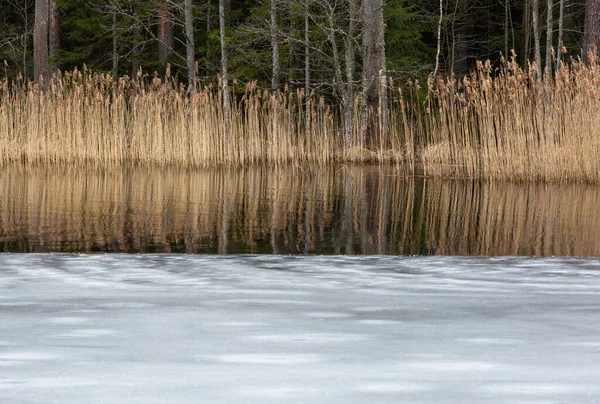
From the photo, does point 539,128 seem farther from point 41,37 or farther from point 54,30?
point 54,30

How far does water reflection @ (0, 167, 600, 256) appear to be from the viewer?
512 centimetres

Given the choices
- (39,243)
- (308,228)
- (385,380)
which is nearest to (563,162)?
(308,228)

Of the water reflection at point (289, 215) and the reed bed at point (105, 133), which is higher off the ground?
the reed bed at point (105, 133)

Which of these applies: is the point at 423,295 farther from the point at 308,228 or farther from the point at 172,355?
the point at 308,228

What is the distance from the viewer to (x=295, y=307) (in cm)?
334

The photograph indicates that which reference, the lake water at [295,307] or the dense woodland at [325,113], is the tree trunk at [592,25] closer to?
the dense woodland at [325,113]

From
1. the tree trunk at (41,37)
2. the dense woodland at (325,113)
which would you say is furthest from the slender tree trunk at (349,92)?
the tree trunk at (41,37)

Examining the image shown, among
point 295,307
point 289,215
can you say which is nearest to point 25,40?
point 289,215

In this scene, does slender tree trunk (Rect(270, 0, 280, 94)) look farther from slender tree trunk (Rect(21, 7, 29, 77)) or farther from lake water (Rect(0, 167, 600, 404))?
lake water (Rect(0, 167, 600, 404))

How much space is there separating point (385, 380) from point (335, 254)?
7.58ft

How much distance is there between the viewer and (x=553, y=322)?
3.18 m

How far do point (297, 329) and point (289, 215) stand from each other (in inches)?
142

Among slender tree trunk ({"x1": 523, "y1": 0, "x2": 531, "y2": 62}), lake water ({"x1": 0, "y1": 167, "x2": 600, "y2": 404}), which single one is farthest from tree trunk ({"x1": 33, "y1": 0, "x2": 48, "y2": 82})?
lake water ({"x1": 0, "y1": 167, "x2": 600, "y2": 404})

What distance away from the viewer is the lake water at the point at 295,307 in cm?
244
